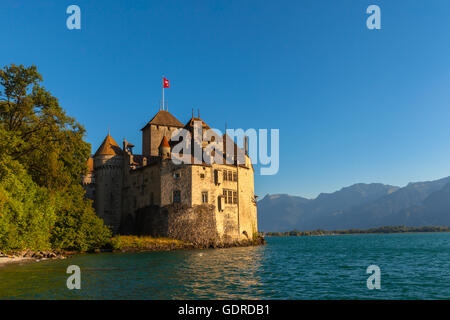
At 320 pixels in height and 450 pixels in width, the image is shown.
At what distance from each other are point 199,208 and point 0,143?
112ft

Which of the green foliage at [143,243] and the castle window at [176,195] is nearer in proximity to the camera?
the green foliage at [143,243]

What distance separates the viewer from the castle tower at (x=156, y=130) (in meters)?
75.1

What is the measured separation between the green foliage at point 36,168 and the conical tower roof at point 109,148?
25.1m

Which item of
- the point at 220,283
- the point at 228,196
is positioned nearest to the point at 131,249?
the point at 228,196

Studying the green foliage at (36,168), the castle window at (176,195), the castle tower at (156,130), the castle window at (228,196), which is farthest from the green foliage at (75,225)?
the castle tower at (156,130)

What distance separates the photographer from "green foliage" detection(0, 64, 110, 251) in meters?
35.7

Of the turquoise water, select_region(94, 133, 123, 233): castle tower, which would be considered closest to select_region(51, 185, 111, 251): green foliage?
the turquoise water

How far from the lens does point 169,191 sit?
206 feet

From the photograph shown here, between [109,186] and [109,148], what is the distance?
7288mm

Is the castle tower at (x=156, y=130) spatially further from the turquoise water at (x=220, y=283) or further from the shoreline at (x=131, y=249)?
the turquoise water at (x=220, y=283)
